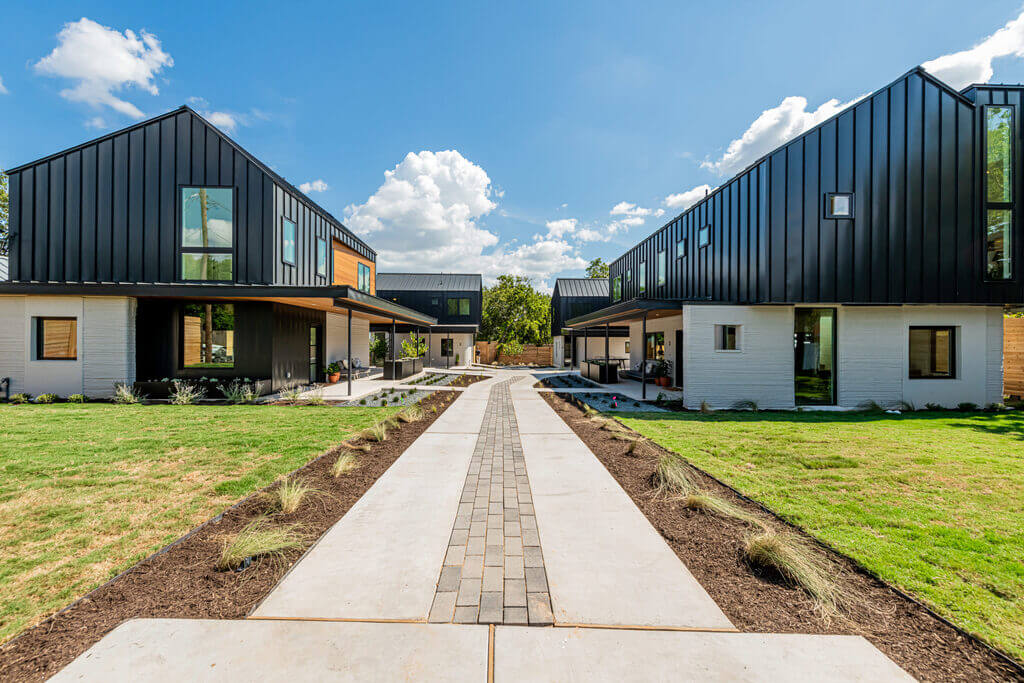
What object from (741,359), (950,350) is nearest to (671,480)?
(741,359)

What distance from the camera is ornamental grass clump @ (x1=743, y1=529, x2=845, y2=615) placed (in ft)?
8.93

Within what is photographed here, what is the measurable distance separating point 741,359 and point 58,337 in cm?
1956

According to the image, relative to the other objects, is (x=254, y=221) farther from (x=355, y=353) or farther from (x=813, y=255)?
(x=813, y=255)

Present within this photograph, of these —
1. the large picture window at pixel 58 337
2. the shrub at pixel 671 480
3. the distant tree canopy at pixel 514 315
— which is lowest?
the shrub at pixel 671 480

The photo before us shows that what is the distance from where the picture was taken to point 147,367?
12.2 metres

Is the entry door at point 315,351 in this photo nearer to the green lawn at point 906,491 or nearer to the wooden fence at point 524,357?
the green lawn at point 906,491

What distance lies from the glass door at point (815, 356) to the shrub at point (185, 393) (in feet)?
56.1

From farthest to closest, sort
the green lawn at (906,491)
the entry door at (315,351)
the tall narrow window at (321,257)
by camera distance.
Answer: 1. the entry door at (315,351)
2. the tall narrow window at (321,257)
3. the green lawn at (906,491)

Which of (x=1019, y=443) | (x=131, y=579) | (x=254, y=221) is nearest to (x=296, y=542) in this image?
(x=131, y=579)

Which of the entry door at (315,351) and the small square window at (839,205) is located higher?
the small square window at (839,205)

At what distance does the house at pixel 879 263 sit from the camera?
37.0ft

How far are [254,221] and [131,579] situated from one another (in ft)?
41.4

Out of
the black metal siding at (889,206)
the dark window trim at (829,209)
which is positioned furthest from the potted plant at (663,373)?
the dark window trim at (829,209)

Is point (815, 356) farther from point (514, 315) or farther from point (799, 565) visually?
point (514, 315)
